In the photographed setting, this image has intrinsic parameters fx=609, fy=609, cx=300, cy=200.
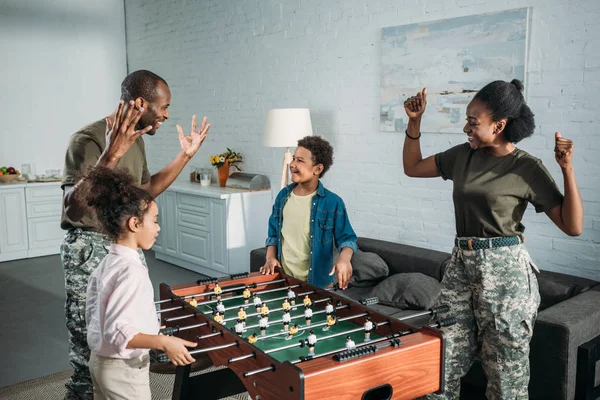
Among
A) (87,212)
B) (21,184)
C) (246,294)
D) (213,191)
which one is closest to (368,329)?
(246,294)

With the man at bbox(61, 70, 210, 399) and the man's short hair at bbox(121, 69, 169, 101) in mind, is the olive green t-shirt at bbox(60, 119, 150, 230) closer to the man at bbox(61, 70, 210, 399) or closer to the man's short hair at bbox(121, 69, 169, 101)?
the man at bbox(61, 70, 210, 399)

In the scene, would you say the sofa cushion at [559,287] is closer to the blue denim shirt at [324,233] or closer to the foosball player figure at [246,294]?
the blue denim shirt at [324,233]

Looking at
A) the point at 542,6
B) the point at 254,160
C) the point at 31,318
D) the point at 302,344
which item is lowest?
the point at 31,318

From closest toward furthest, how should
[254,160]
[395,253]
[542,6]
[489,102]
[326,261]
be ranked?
1. [489,102]
2. [326,261]
3. [542,6]
4. [395,253]
5. [254,160]

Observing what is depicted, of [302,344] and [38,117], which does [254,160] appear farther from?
[302,344]

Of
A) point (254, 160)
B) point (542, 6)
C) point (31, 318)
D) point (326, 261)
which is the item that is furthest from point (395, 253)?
point (31, 318)

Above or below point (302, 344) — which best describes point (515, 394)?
below

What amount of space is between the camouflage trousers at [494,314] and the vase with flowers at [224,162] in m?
3.64

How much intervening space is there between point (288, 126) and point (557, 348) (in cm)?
260

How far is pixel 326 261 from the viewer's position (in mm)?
2852

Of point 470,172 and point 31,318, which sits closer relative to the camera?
point 470,172

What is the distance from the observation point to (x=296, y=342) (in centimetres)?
208

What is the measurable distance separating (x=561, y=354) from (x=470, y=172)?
37.7 inches

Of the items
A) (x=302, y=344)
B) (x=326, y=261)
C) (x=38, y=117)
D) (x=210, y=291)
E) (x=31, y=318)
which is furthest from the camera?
(x=38, y=117)
